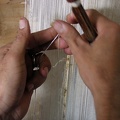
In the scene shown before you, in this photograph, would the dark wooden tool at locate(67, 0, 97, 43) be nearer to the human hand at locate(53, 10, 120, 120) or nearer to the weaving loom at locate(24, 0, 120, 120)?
the human hand at locate(53, 10, 120, 120)

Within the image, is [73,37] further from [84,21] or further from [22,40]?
[22,40]

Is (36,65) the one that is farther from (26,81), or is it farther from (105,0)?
(105,0)

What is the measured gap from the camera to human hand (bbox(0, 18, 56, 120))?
75 cm

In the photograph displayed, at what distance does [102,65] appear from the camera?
631 mm

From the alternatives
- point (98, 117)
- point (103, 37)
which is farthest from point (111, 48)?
point (98, 117)

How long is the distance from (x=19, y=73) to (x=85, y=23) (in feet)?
0.85

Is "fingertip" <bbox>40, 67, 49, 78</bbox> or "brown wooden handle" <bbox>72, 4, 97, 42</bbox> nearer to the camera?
"brown wooden handle" <bbox>72, 4, 97, 42</bbox>

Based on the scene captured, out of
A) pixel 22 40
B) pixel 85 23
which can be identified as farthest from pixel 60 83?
pixel 85 23

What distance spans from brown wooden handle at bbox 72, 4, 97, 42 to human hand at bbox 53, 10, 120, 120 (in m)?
0.01

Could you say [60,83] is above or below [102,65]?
below

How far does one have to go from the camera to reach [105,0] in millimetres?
765

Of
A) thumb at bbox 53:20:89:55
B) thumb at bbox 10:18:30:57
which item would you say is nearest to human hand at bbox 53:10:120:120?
thumb at bbox 53:20:89:55

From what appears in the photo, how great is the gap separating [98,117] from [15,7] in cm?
45

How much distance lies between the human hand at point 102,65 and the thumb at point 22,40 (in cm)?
14
